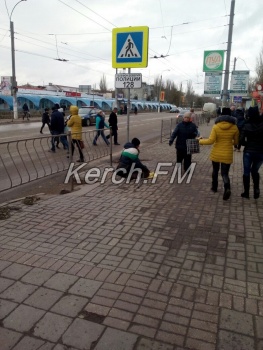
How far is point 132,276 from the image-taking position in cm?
298

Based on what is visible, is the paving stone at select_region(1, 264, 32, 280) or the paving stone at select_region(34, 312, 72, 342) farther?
the paving stone at select_region(1, 264, 32, 280)

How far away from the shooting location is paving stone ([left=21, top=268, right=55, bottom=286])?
9.45 ft

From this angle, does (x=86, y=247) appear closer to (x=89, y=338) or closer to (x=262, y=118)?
(x=89, y=338)

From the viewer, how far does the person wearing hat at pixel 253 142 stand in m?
5.30

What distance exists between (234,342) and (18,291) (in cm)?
187

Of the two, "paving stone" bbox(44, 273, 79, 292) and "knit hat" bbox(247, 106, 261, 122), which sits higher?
"knit hat" bbox(247, 106, 261, 122)

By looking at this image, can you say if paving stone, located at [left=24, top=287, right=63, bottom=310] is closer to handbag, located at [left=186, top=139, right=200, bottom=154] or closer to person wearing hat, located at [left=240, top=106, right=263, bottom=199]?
person wearing hat, located at [left=240, top=106, right=263, bottom=199]

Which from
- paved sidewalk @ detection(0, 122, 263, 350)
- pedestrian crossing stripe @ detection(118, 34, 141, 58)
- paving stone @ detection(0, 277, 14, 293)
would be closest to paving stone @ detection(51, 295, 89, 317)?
paved sidewalk @ detection(0, 122, 263, 350)

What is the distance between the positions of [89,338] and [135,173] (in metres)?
4.99

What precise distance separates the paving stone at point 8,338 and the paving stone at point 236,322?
1.54m

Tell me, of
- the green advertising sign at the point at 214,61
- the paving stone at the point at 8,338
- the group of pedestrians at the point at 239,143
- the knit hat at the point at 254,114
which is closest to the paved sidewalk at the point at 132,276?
the paving stone at the point at 8,338

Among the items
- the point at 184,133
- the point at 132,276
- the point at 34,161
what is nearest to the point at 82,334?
the point at 132,276

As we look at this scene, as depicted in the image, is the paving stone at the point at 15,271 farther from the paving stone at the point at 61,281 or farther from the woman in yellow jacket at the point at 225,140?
the woman in yellow jacket at the point at 225,140

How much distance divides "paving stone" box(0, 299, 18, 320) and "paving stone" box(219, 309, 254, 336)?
67.1 inches
